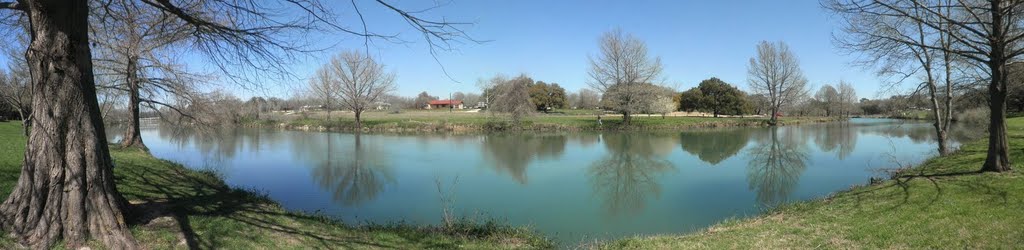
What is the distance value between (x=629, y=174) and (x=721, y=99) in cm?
5568

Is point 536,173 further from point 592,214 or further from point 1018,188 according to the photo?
point 1018,188

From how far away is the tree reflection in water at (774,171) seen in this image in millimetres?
12719

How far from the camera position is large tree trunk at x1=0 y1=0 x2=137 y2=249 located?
4.69m

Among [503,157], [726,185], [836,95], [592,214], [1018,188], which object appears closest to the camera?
[1018,188]

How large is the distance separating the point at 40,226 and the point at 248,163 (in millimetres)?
16089

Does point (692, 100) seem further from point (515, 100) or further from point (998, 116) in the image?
point (998, 116)

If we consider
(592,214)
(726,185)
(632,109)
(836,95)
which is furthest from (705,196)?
(836,95)

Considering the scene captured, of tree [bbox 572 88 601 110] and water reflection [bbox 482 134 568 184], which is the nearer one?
water reflection [bbox 482 134 568 184]

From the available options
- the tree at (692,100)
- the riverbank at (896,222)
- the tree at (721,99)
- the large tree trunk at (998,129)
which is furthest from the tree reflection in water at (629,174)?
the tree at (692,100)

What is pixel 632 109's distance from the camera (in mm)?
43719

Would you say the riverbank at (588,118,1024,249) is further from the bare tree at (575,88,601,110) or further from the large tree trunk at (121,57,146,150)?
the bare tree at (575,88,601,110)

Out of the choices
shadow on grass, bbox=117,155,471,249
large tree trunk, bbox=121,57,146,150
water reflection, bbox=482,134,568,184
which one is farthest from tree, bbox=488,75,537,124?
shadow on grass, bbox=117,155,471,249

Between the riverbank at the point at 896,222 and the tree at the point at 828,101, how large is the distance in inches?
2998

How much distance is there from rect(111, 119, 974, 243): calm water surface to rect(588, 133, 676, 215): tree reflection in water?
4cm
